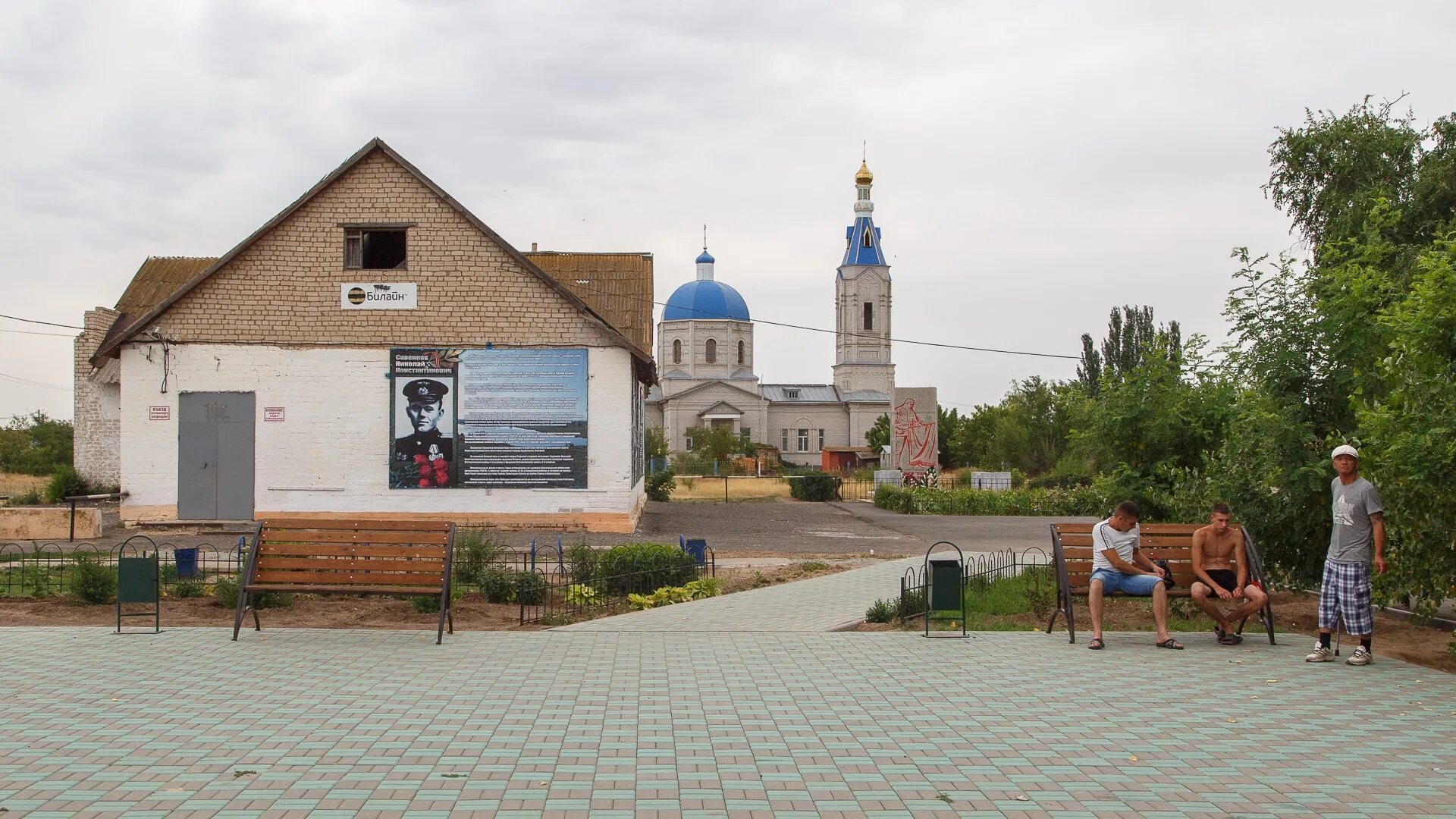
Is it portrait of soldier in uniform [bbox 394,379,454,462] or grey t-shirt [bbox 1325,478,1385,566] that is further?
portrait of soldier in uniform [bbox 394,379,454,462]

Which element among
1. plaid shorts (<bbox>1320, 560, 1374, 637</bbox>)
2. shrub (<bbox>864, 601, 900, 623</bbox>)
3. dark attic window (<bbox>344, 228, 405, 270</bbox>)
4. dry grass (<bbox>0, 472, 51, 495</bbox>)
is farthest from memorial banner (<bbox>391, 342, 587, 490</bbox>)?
plaid shorts (<bbox>1320, 560, 1374, 637</bbox>)

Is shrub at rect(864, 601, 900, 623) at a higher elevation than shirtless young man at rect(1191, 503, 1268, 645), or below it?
below

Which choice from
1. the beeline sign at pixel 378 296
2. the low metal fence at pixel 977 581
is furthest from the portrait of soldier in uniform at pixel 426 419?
the low metal fence at pixel 977 581

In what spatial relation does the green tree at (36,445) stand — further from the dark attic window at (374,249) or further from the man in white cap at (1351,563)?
the man in white cap at (1351,563)

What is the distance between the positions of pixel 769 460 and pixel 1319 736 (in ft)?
259

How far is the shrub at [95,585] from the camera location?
1195cm

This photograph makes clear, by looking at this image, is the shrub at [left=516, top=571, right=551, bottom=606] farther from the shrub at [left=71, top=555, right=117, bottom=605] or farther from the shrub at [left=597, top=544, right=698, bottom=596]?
the shrub at [left=71, top=555, right=117, bottom=605]

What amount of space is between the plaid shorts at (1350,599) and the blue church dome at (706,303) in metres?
92.5

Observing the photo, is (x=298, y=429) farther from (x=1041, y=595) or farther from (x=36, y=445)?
(x=36, y=445)

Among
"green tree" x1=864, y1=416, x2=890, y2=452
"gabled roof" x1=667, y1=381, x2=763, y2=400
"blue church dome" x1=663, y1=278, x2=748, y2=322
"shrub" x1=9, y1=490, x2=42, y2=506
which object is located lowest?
"shrub" x1=9, y1=490, x2=42, y2=506

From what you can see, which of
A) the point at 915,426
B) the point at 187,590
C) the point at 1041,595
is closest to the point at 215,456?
the point at 187,590

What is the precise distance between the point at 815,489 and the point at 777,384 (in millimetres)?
67201

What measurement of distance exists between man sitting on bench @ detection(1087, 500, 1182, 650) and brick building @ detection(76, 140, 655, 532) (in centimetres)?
1483

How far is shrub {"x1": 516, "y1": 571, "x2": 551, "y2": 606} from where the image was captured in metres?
11.7
